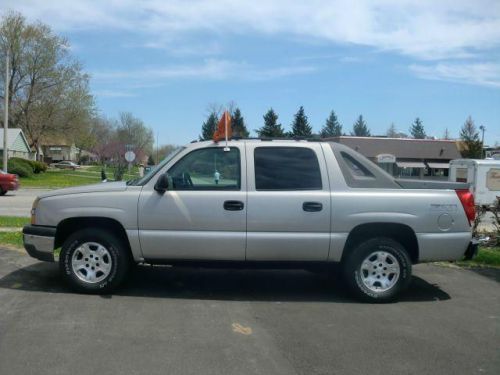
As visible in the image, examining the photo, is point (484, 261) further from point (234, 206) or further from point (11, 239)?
point (11, 239)

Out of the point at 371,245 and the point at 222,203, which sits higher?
the point at 222,203

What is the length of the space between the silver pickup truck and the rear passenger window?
0.01m

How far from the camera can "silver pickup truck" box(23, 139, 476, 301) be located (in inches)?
252

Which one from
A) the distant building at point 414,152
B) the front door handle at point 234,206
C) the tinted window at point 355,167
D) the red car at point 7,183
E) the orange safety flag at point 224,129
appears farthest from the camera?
the distant building at point 414,152

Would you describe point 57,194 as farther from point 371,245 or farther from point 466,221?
point 466,221

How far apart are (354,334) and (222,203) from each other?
2.05 m

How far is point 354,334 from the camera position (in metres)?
5.41

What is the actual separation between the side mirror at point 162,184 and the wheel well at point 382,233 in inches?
85.6

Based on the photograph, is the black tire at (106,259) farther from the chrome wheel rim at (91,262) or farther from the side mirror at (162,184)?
the side mirror at (162,184)

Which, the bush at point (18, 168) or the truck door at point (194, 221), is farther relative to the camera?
the bush at point (18, 168)

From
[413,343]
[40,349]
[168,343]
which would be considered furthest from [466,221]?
[40,349]

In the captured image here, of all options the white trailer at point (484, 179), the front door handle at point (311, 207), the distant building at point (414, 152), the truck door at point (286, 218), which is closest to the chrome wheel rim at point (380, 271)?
the truck door at point (286, 218)

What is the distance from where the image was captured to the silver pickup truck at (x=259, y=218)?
639 cm

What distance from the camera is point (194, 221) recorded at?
21.0 ft
